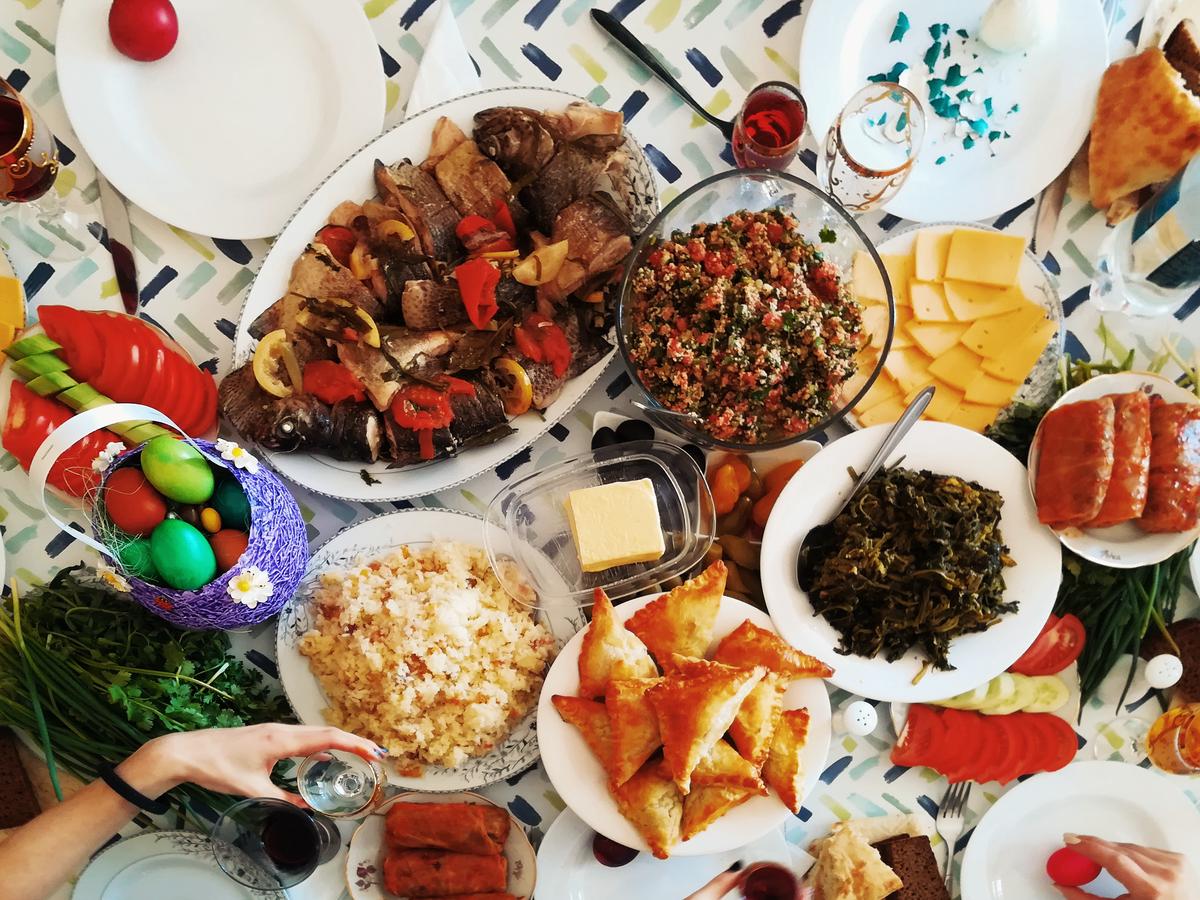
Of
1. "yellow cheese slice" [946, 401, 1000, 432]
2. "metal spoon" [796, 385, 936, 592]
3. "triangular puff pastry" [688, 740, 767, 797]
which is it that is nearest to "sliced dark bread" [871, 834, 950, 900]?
"triangular puff pastry" [688, 740, 767, 797]

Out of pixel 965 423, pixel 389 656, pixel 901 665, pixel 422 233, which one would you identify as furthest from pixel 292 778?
pixel 965 423

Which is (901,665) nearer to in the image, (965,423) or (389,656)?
(965,423)

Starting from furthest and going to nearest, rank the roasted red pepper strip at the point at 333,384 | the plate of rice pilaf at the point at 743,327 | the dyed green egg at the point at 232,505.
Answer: the roasted red pepper strip at the point at 333,384 < the plate of rice pilaf at the point at 743,327 < the dyed green egg at the point at 232,505

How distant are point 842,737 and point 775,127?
1546 millimetres

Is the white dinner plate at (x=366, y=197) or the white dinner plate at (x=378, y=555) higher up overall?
the white dinner plate at (x=366, y=197)

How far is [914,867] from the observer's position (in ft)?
7.26

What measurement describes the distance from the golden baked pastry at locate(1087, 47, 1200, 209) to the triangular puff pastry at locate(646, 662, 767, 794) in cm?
153

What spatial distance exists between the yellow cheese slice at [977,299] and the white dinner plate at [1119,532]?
263mm

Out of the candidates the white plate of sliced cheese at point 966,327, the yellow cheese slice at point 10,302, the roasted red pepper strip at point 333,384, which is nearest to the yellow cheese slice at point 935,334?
the white plate of sliced cheese at point 966,327

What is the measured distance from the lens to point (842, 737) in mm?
2234

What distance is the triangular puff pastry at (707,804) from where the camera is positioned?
1.93 metres

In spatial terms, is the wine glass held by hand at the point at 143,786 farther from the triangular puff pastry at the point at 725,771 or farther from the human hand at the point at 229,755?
the triangular puff pastry at the point at 725,771

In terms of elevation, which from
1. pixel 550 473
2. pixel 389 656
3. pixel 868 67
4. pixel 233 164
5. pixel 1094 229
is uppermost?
pixel 868 67

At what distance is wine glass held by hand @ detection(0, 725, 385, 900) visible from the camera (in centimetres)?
190
